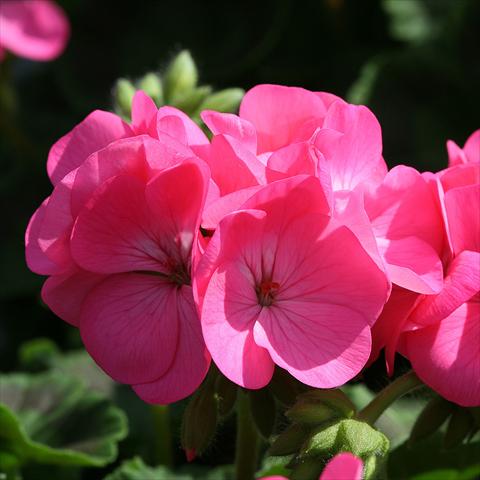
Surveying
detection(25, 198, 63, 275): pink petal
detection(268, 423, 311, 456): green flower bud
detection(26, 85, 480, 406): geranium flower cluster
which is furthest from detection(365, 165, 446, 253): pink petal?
detection(25, 198, 63, 275): pink petal

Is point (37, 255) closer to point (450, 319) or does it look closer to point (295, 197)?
point (295, 197)

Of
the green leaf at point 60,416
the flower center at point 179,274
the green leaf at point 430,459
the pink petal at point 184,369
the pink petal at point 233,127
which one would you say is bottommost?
the green leaf at point 60,416

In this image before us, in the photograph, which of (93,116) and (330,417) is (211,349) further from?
(93,116)

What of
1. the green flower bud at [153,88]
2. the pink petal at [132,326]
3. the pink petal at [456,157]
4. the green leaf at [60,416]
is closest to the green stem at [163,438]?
the green leaf at [60,416]

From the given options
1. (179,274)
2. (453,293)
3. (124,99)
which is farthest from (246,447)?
(124,99)

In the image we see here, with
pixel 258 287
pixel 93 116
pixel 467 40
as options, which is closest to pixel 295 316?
pixel 258 287

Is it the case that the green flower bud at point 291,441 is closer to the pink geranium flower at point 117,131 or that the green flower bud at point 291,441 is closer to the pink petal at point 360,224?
the pink petal at point 360,224
